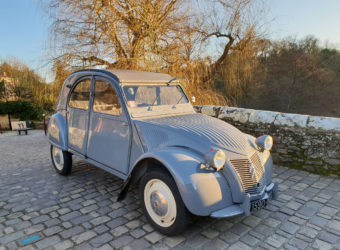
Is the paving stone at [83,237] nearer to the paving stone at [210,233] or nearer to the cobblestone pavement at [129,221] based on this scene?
the cobblestone pavement at [129,221]

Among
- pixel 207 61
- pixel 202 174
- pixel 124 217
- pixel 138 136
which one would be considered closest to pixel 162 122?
pixel 138 136

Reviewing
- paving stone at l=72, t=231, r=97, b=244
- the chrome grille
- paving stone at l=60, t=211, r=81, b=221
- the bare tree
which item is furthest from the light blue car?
the bare tree

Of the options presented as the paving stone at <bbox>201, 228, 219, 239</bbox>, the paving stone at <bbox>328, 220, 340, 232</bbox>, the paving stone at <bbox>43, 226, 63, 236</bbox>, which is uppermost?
the paving stone at <bbox>328, 220, 340, 232</bbox>

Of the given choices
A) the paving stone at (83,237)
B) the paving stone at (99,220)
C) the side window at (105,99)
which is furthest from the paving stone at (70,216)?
the side window at (105,99)

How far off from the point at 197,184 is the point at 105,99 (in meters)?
2.10

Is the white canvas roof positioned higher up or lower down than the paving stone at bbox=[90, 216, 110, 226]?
higher up

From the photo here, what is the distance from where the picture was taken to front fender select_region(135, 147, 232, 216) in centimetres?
219

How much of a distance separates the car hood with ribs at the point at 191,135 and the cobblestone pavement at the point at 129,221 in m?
0.96

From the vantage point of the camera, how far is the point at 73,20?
6.09 m

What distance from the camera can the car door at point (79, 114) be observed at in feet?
12.4

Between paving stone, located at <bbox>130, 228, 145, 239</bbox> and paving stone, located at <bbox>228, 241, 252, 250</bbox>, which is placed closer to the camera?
paving stone, located at <bbox>228, 241, 252, 250</bbox>

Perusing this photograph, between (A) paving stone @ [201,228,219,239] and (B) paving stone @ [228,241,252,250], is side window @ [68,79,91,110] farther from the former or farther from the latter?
(B) paving stone @ [228,241,252,250]

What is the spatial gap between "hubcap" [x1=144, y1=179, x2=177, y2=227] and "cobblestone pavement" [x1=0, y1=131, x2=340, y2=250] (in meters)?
0.18

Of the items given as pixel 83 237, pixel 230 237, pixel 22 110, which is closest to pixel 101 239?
pixel 83 237
